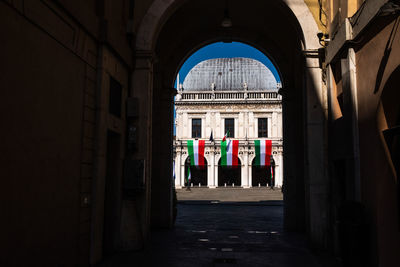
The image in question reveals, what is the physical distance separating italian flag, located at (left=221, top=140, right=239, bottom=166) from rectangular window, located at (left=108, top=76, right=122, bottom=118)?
37.9 metres

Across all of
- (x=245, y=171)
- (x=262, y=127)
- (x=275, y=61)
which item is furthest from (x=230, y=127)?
(x=275, y=61)

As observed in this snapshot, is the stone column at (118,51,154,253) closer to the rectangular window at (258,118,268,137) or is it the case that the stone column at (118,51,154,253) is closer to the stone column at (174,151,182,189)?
the stone column at (174,151,182,189)

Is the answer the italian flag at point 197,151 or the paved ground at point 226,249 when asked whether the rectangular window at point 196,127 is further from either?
the paved ground at point 226,249

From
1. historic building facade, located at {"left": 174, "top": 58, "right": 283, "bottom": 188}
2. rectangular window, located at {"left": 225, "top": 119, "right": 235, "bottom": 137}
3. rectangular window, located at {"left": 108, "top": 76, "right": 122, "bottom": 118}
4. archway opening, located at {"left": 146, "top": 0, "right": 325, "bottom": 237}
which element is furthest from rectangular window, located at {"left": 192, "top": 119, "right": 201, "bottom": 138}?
rectangular window, located at {"left": 108, "top": 76, "right": 122, "bottom": 118}

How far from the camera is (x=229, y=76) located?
51.8 m

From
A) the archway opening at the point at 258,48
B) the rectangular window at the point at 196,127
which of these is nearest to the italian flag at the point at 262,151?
the rectangular window at the point at 196,127

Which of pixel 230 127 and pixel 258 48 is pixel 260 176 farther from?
pixel 258 48

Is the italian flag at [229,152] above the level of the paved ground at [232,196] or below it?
above

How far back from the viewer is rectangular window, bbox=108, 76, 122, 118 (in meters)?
8.41

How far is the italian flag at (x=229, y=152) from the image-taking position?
153 feet

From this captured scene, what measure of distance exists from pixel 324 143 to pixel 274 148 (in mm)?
38110

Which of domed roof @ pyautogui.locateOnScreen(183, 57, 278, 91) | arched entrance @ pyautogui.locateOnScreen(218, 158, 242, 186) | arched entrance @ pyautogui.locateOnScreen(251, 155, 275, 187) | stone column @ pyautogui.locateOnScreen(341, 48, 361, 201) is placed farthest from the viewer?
domed roof @ pyautogui.locateOnScreen(183, 57, 278, 91)

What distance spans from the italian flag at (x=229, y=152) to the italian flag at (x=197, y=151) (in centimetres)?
268

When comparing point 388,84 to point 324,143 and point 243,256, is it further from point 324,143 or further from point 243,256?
point 243,256
